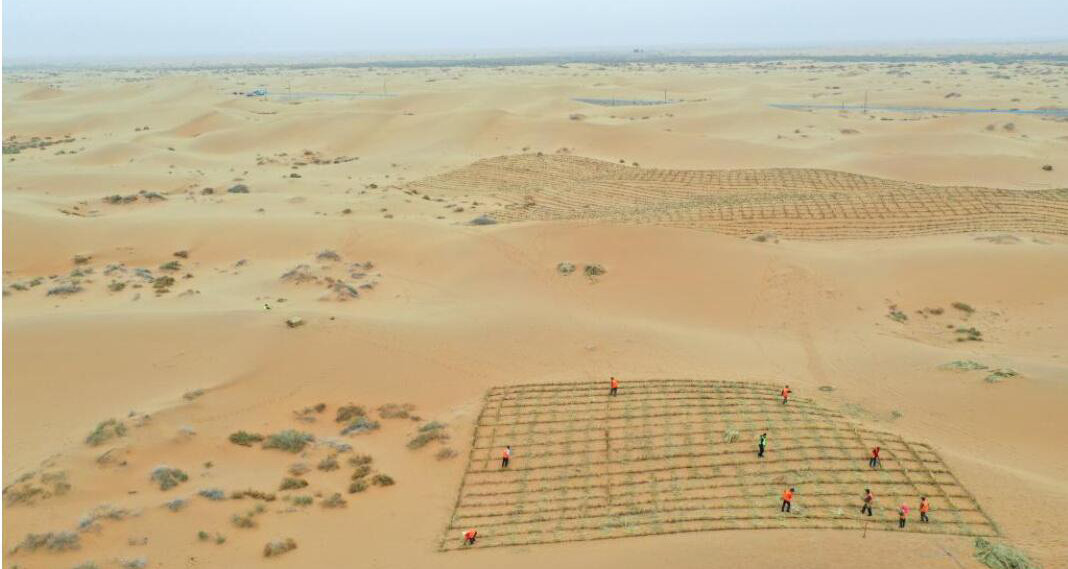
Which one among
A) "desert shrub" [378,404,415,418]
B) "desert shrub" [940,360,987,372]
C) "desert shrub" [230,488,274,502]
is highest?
"desert shrub" [940,360,987,372]

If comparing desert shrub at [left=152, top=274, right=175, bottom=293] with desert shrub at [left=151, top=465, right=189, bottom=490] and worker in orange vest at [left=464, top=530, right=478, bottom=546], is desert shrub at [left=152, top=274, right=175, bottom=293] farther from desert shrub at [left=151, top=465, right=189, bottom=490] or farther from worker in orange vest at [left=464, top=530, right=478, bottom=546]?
worker in orange vest at [left=464, top=530, right=478, bottom=546]

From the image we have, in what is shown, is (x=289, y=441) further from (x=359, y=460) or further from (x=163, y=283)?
(x=163, y=283)

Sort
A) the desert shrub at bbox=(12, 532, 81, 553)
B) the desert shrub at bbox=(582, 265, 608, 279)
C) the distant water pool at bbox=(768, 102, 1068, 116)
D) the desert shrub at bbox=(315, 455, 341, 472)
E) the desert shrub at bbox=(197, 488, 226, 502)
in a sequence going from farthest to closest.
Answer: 1. the distant water pool at bbox=(768, 102, 1068, 116)
2. the desert shrub at bbox=(582, 265, 608, 279)
3. the desert shrub at bbox=(315, 455, 341, 472)
4. the desert shrub at bbox=(197, 488, 226, 502)
5. the desert shrub at bbox=(12, 532, 81, 553)

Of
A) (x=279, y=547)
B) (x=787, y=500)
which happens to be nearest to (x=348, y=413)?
(x=279, y=547)

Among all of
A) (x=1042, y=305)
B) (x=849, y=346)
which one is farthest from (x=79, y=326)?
(x=1042, y=305)

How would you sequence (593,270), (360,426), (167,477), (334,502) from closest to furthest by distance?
1. (334,502)
2. (167,477)
3. (360,426)
4. (593,270)

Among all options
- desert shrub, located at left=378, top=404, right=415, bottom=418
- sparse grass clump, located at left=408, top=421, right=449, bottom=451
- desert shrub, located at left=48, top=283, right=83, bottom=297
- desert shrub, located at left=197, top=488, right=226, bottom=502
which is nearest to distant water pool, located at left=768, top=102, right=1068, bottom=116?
desert shrub, located at left=48, top=283, right=83, bottom=297

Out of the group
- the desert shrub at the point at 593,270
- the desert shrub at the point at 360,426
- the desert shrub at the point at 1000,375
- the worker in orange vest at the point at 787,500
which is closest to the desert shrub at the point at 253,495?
Answer: the desert shrub at the point at 360,426
